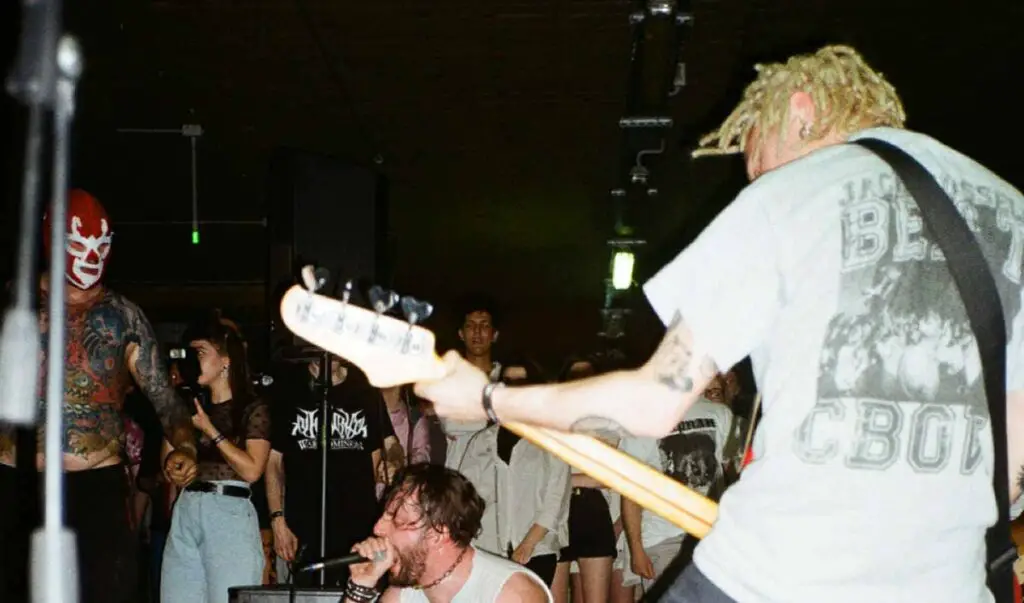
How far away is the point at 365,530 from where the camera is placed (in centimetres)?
543

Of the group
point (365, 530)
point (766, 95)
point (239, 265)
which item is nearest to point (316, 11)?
point (365, 530)

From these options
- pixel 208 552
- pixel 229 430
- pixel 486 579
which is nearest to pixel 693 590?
pixel 486 579

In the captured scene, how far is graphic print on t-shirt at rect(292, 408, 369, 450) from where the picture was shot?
5.45m

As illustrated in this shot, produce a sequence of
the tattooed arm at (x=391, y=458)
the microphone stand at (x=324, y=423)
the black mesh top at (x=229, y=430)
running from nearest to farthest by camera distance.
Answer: the black mesh top at (x=229, y=430) → the microphone stand at (x=324, y=423) → the tattooed arm at (x=391, y=458)

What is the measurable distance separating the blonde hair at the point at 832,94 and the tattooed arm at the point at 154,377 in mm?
2475

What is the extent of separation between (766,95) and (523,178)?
773 centimetres

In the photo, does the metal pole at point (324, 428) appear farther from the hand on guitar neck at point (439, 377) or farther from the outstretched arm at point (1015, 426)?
the outstretched arm at point (1015, 426)

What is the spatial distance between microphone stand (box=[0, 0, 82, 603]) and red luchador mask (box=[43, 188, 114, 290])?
1.99 metres

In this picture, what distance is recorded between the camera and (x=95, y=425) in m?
3.65

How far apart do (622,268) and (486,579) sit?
28.3 ft

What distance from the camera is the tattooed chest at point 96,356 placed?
3645 mm

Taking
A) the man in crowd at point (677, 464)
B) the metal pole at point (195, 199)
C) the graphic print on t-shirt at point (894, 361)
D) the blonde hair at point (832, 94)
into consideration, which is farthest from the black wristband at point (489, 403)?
the metal pole at point (195, 199)

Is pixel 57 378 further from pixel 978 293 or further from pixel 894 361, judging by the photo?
pixel 978 293

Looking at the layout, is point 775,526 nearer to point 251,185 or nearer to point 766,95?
point 766,95
